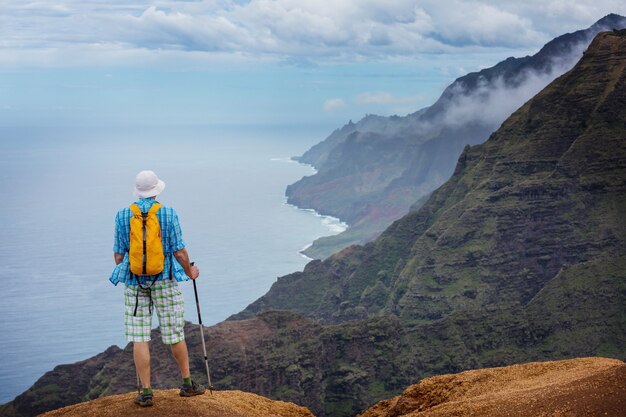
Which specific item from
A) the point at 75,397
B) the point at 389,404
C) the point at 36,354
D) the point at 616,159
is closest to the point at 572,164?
the point at 616,159

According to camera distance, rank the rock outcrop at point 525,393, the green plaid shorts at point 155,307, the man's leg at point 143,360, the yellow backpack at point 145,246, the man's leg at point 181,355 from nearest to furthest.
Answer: the rock outcrop at point 525,393 < the yellow backpack at point 145,246 < the green plaid shorts at point 155,307 < the man's leg at point 143,360 < the man's leg at point 181,355

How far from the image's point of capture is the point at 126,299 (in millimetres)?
17953

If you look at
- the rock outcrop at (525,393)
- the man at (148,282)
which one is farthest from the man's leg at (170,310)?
the rock outcrop at (525,393)

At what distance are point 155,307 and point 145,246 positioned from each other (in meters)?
1.47

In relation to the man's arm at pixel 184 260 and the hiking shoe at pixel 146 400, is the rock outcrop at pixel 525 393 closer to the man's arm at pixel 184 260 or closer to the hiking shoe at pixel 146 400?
the hiking shoe at pixel 146 400

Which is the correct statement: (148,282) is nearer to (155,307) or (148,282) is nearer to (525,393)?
(155,307)

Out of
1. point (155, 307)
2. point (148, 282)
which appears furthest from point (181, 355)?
point (148, 282)

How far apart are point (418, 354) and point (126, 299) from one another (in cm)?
10791

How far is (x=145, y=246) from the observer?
57.2 ft

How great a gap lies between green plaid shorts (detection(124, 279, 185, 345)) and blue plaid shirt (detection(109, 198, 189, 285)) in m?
Result: 0.19

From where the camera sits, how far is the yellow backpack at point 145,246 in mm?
17375

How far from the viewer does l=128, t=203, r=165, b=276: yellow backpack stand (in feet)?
57.0

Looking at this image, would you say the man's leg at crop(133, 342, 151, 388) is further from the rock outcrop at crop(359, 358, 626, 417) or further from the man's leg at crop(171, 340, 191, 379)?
the rock outcrop at crop(359, 358, 626, 417)

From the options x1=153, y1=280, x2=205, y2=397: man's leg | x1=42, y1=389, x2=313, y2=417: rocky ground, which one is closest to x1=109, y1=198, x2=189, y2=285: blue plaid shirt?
x1=153, y1=280, x2=205, y2=397: man's leg
